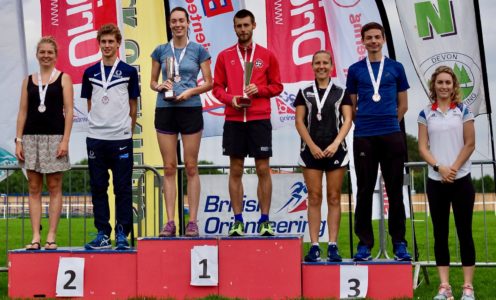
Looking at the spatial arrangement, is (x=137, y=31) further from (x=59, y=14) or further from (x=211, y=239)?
(x=211, y=239)

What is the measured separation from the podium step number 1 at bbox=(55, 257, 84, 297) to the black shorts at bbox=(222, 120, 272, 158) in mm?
1544

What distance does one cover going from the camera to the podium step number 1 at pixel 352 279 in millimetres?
6230

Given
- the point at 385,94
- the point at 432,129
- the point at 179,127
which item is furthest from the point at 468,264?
the point at 179,127

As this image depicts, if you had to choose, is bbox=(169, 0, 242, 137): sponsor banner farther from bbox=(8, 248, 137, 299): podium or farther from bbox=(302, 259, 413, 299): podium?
bbox=(302, 259, 413, 299): podium

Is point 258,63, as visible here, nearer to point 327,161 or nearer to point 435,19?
point 327,161

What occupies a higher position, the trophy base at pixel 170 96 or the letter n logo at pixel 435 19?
the letter n logo at pixel 435 19

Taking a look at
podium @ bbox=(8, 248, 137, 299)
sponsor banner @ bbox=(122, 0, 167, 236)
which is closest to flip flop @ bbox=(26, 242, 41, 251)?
podium @ bbox=(8, 248, 137, 299)

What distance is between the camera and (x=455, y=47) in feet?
29.3

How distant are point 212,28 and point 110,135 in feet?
14.8

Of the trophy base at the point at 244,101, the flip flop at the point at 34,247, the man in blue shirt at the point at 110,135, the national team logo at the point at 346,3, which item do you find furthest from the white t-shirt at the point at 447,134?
the national team logo at the point at 346,3

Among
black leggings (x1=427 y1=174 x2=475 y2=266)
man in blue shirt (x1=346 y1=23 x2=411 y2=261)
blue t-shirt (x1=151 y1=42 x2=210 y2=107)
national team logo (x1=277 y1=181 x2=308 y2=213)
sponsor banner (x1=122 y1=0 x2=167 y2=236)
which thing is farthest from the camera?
sponsor banner (x1=122 y1=0 x2=167 y2=236)

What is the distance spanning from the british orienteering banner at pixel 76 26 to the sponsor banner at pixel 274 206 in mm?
2520

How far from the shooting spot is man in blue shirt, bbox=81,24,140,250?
655 centimetres

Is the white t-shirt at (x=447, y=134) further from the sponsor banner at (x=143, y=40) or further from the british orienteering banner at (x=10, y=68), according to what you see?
the sponsor banner at (x=143, y=40)
